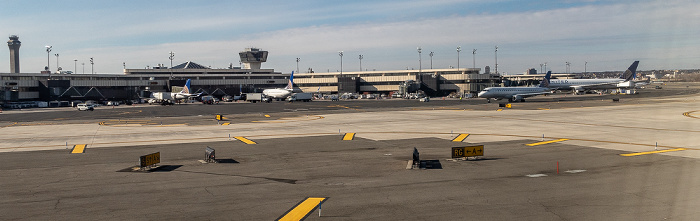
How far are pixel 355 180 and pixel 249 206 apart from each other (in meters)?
6.47

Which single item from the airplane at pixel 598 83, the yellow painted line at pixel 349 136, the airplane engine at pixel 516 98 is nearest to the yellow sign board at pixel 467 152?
the yellow painted line at pixel 349 136

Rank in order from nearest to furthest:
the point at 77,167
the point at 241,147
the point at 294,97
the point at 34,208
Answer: the point at 34,208
the point at 77,167
the point at 241,147
the point at 294,97

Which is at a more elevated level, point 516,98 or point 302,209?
point 516,98

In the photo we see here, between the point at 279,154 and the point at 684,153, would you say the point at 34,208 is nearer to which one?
the point at 279,154

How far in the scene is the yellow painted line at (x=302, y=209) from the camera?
55.7 feet

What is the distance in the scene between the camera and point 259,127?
179 ft

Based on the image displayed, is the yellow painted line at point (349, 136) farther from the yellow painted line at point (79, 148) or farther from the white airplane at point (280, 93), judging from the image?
the white airplane at point (280, 93)

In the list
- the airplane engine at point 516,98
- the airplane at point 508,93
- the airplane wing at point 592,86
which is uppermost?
the airplane wing at point 592,86

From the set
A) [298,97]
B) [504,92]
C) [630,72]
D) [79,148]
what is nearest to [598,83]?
[630,72]

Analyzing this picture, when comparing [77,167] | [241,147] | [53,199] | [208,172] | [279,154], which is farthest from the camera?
[241,147]

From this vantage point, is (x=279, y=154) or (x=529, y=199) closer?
(x=529, y=199)

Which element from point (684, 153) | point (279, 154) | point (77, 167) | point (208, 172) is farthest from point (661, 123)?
point (77, 167)

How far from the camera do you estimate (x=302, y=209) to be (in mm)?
18125

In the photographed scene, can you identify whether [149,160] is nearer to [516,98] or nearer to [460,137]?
[460,137]
